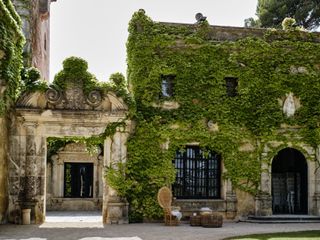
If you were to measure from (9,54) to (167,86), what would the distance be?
5659 millimetres

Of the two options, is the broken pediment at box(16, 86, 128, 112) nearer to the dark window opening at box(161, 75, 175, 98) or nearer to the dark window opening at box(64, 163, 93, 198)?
the dark window opening at box(161, 75, 175, 98)

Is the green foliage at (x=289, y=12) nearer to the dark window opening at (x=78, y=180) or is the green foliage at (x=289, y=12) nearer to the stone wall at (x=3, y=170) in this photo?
the dark window opening at (x=78, y=180)

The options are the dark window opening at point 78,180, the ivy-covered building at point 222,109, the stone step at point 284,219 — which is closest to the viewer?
the stone step at point 284,219

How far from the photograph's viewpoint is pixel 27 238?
12164mm

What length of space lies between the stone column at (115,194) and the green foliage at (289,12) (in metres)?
16.2

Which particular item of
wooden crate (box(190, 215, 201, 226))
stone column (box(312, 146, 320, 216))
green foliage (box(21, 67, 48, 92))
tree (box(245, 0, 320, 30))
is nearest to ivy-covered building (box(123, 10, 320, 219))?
stone column (box(312, 146, 320, 216))

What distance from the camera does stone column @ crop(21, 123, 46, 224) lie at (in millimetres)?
15883

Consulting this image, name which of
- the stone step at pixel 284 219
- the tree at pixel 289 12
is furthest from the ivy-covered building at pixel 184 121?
the tree at pixel 289 12

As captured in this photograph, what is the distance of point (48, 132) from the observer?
A: 1630cm

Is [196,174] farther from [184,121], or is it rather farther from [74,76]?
[74,76]

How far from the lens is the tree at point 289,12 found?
2883 cm

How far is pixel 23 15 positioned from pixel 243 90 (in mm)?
8968

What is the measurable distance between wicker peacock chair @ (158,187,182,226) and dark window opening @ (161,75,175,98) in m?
3.53

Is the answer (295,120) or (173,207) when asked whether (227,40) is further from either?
(173,207)
